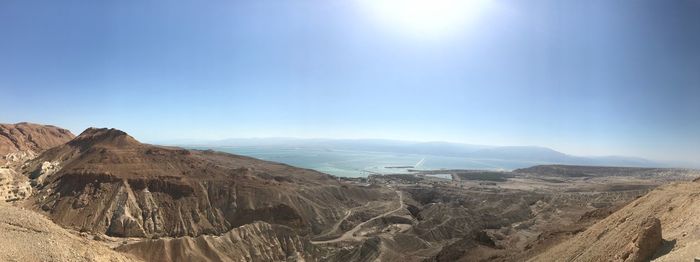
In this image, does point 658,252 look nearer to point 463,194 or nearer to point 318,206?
point 318,206

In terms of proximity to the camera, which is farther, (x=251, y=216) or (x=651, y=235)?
(x=251, y=216)

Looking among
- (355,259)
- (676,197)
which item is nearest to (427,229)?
(355,259)

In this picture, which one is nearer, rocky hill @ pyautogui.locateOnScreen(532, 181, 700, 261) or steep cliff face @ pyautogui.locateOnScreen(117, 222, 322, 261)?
rocky hill @ pyautogui.locateOnScreen(532, 181, 700, 261)

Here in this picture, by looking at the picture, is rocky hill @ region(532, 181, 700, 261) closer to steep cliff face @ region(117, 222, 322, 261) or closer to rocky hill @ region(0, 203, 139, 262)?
rocky hill @ region(0, 203, 139, 262)

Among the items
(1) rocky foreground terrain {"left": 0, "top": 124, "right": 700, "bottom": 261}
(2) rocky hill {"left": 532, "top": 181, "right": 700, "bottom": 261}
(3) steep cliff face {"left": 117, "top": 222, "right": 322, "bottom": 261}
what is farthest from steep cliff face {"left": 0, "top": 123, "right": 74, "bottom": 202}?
(2) rocky hill {"left": 532, "top": 181, "right": 700, "bottom": 261}

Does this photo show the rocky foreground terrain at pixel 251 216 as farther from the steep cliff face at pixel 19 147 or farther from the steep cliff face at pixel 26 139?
the steep cliff face at pixel 26 139

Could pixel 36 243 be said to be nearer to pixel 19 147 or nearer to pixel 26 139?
pixel 19 147

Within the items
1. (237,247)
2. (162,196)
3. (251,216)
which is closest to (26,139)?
(162,196)
